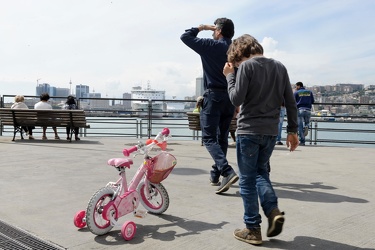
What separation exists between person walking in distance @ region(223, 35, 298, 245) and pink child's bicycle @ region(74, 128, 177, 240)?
0.80 m

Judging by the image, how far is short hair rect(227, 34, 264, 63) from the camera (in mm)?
3285

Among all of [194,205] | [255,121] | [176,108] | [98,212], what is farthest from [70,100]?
[255,121]

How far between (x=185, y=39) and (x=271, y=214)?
2601 millimetres

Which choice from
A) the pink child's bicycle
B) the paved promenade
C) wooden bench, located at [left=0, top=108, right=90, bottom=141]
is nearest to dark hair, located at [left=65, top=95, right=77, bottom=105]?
wooden bench, located at [left=0, top=108, right=90, bottom=141]

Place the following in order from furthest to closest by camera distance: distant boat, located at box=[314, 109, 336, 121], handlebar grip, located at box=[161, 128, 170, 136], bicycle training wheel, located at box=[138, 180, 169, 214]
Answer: distant boat, located at box=[314, 109, 336, 121]
bicycle training wheel, located at box=[138, 180, 169, 214]
handlebar grip, located at box=[161, 128, 170, 136]

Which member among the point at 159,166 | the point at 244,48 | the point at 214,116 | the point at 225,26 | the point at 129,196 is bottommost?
the point at 129,196

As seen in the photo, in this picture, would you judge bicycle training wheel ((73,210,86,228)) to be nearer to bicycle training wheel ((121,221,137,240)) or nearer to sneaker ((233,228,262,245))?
bicycle training wheel ((121,221,137,240))

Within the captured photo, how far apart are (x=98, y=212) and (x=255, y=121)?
4.73 ft

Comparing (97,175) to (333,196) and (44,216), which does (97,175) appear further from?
(333,196)

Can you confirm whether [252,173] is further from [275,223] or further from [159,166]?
[159,166]

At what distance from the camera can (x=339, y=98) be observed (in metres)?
13.8

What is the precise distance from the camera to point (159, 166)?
3654 millimetres

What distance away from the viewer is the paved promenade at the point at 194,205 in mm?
3219

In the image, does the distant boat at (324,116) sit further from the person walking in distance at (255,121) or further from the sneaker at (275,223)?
the sneaker at (275,223)
